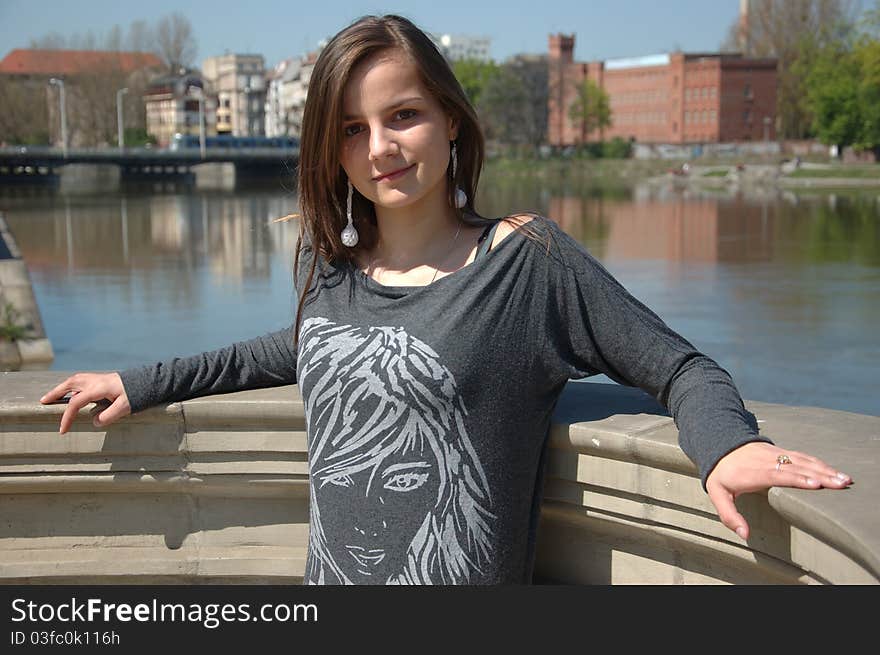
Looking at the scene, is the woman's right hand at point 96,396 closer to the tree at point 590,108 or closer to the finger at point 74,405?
the finger at point 74,405

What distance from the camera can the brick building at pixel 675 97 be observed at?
81.2 m

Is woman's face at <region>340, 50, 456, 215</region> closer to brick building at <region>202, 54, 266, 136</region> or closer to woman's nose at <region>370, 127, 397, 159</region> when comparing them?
woman's nose at <region>370, 127, 397, 159</region>

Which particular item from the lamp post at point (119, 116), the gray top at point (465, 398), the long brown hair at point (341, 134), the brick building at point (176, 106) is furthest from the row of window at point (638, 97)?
the gray top at point (465, 398)

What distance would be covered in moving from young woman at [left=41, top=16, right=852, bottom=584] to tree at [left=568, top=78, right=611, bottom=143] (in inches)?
3513

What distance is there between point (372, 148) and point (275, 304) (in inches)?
625

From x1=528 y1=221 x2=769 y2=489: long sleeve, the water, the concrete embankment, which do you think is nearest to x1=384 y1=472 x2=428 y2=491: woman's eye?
x1=528 y1=221 x2=769 y2=489: long sleeve

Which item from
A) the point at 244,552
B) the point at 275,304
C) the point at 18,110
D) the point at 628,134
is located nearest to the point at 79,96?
the point at 18,110

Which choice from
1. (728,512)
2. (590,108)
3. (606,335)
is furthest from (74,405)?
(590,108)

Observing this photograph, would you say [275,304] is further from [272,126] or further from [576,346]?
[272,126]

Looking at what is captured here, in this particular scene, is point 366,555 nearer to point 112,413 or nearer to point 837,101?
point 112,413

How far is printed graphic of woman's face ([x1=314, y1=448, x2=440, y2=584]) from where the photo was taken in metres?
1.79

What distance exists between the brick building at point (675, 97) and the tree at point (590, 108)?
98 centimetres

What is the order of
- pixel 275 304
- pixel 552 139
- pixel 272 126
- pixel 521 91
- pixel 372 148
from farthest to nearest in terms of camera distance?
pixel 272 126 < pixel 552 139 < pixel 521 91 < pixel 275 304 < pixel 372 148
